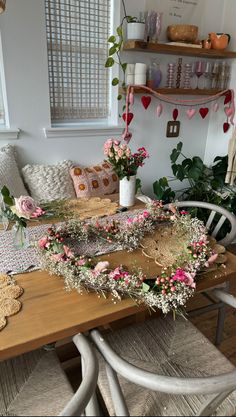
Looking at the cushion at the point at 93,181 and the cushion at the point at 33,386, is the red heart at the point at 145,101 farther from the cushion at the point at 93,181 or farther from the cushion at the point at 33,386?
the cushion at the point at 33,386

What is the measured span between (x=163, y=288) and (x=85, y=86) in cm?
184

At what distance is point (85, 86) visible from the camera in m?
2.33

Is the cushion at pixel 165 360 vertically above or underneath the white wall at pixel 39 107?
underneath

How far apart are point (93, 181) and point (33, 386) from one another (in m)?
1.48

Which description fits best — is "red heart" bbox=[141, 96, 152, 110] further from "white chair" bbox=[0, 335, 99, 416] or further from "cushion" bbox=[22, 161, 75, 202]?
"white chair" bbox=[0, 335, 99, 416]

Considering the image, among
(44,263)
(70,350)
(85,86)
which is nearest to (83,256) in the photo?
(44,263)

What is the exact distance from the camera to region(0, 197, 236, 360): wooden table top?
83 cm

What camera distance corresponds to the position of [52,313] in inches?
36.4

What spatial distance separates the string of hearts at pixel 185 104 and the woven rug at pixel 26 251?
133 centimetres

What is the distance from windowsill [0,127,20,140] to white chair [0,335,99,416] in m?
1.47

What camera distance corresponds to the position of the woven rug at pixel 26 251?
3.74ft

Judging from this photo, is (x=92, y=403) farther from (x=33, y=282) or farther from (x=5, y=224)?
(x=5, y=224)

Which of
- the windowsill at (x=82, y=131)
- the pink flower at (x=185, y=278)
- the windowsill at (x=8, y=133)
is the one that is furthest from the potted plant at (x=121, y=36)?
the pink flower at (x=185, y=278)

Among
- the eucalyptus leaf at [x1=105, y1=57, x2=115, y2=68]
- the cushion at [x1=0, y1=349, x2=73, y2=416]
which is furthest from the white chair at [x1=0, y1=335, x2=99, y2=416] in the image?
the eucalyptus leaf at [x1=105, y1=57, x2=115, y2=68]
